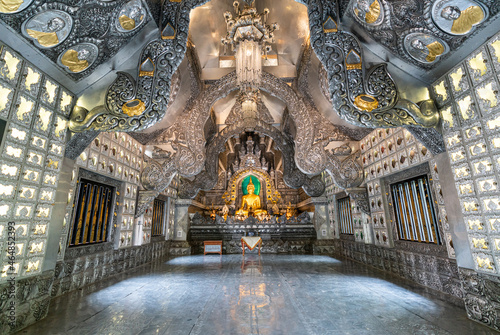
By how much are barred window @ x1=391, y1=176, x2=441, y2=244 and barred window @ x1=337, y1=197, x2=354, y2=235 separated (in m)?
3.50

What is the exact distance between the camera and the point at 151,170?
8586 mm

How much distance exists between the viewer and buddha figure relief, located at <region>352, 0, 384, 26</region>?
3.96m

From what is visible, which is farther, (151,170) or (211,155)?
(211,155)

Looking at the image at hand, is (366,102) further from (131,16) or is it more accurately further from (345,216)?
(345,216)

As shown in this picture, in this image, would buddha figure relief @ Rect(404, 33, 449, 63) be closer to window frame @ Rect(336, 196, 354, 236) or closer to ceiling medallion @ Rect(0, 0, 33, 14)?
ceiling medallion @ Rect(0, 0, 33, 14)

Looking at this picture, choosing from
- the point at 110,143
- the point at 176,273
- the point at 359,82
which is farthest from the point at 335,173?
the point at 110,143

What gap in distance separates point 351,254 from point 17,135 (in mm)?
10935

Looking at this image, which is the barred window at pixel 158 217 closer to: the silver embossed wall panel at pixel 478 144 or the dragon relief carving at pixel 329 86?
the dragon relief carving at pixel 329 86

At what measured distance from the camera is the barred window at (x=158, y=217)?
416 inches

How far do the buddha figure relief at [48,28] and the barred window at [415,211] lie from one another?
8005mm

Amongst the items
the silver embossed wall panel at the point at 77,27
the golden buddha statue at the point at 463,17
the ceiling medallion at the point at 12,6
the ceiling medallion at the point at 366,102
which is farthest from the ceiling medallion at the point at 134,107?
the golden buddha statue at the point at 463,17

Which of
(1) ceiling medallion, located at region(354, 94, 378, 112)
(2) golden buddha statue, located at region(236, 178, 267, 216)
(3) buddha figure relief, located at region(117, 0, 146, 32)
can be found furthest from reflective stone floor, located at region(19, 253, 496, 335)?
(2) golden buddha statue, located at region(236, 178, 267, 216)

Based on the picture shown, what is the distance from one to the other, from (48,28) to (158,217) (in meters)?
9.05

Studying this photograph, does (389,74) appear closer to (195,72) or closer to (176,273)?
(195,72)
